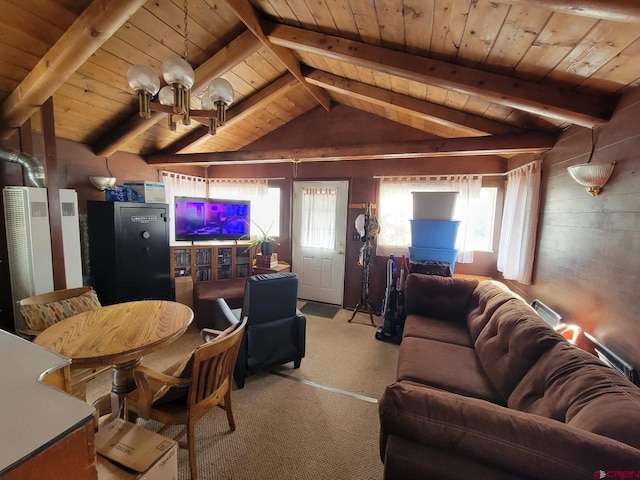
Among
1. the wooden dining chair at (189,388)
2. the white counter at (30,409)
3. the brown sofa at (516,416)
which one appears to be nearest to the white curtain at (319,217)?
the brown sofa at (516,416)

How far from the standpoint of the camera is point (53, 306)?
6.48ft

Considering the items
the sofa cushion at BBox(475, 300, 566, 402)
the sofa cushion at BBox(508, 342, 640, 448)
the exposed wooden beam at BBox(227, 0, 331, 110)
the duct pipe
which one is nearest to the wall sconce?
the sofa cushion at BBox(475, 300, 566, 402)

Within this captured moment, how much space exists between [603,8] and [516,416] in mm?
1548

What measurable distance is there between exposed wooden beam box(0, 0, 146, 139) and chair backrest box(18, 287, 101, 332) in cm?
162

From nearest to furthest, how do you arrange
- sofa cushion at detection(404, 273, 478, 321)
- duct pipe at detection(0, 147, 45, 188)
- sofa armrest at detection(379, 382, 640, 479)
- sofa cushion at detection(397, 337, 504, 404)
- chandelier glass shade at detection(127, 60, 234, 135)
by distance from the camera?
sofa armrest at detection(379, 382, 640, 479), chandelier glass shade at detection(127, 60, 234, 135), sofa cushion at detection(397, 337, 504, 404), duct pipe at detection(0, 147, 45, 188), sofa cushion at detection(404, 273, 478, 321)

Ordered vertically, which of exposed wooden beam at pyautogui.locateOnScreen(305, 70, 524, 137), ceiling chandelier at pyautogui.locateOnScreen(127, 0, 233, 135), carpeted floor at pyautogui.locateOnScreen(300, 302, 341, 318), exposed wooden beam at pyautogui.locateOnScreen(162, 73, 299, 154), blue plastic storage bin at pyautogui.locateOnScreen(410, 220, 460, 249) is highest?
exposed wooden beam at pyautogui.locateOnScreen(162, 73, 299, 154)

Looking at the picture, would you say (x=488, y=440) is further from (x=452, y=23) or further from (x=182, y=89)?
(x=182, y=89)

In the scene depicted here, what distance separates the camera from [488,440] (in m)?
0.83

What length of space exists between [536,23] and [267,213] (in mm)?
3908

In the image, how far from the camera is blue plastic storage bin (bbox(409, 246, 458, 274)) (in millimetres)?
2982

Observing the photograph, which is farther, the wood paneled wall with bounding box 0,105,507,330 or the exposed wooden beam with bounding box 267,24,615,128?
the wood paneled wall with bounding box 0,105,507,330

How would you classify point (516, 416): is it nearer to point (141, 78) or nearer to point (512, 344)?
point (512, 344)

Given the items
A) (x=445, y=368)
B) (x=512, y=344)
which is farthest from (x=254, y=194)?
(x=512, y=344)

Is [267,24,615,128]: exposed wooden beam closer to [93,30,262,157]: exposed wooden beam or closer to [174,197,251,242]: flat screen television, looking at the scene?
[93,30,262,157]: exposed wooden beam
